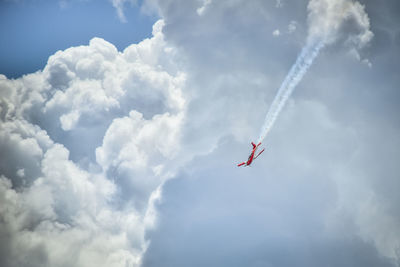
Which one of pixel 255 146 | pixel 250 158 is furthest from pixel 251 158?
pixel 255 146

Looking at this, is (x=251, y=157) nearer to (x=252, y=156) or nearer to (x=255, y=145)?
(x=252, y=156)

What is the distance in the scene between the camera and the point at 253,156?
59656 millimetres

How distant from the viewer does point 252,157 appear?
58.9 m

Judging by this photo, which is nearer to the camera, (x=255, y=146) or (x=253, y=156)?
(x=255, y=146)

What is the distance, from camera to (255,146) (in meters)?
55.3

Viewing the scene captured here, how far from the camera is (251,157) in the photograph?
58.6 meters

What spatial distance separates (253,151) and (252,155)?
5.74 feet

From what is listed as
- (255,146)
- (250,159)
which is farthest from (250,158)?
(255,146)

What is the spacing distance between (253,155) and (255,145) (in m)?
3.87

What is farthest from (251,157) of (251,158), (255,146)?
(255,146)

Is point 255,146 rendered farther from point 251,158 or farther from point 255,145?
point 251,158

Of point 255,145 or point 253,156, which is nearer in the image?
point 255,145

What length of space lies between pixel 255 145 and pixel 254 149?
3.79ft

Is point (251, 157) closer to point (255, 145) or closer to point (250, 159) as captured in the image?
point (250, 159)
